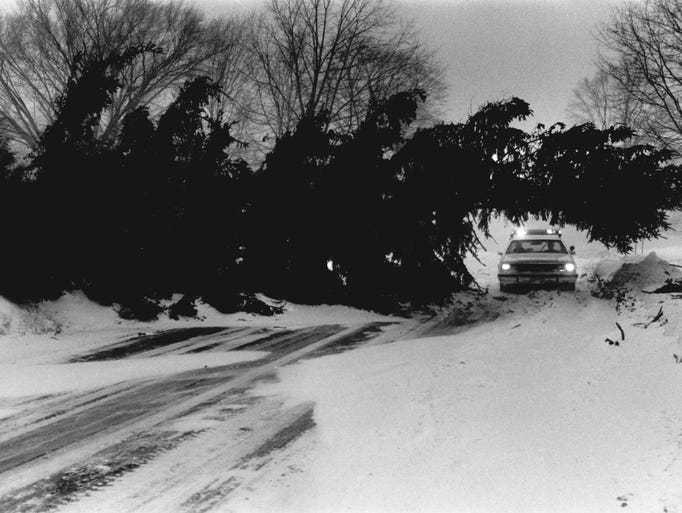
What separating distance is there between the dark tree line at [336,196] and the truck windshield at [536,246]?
3064 millimetres

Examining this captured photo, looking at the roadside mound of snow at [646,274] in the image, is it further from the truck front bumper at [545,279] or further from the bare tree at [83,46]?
the bare tree at [83,46]

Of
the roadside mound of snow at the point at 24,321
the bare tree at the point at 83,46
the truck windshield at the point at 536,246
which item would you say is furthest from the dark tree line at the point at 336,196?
the bare tree at the point at 83,46

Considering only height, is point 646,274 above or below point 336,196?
below

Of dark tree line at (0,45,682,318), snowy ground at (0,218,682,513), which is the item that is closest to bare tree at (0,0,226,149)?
dark tree line at (0,45,682,318)

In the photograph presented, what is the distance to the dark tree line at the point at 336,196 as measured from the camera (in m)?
9.50

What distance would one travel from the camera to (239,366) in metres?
6.66

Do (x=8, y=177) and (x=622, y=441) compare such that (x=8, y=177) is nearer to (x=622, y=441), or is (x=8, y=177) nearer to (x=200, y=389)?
(x=200, y=389)

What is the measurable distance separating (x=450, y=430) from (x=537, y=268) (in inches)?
447

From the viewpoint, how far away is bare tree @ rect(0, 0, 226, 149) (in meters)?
21.4

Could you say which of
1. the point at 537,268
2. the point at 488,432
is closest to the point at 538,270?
the point at 537,268

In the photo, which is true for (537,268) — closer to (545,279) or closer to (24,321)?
(545,279)

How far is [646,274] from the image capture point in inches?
602

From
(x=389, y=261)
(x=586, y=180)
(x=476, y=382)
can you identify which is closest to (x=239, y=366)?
(x=476, y=382)

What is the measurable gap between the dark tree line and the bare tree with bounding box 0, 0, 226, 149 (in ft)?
36.5
